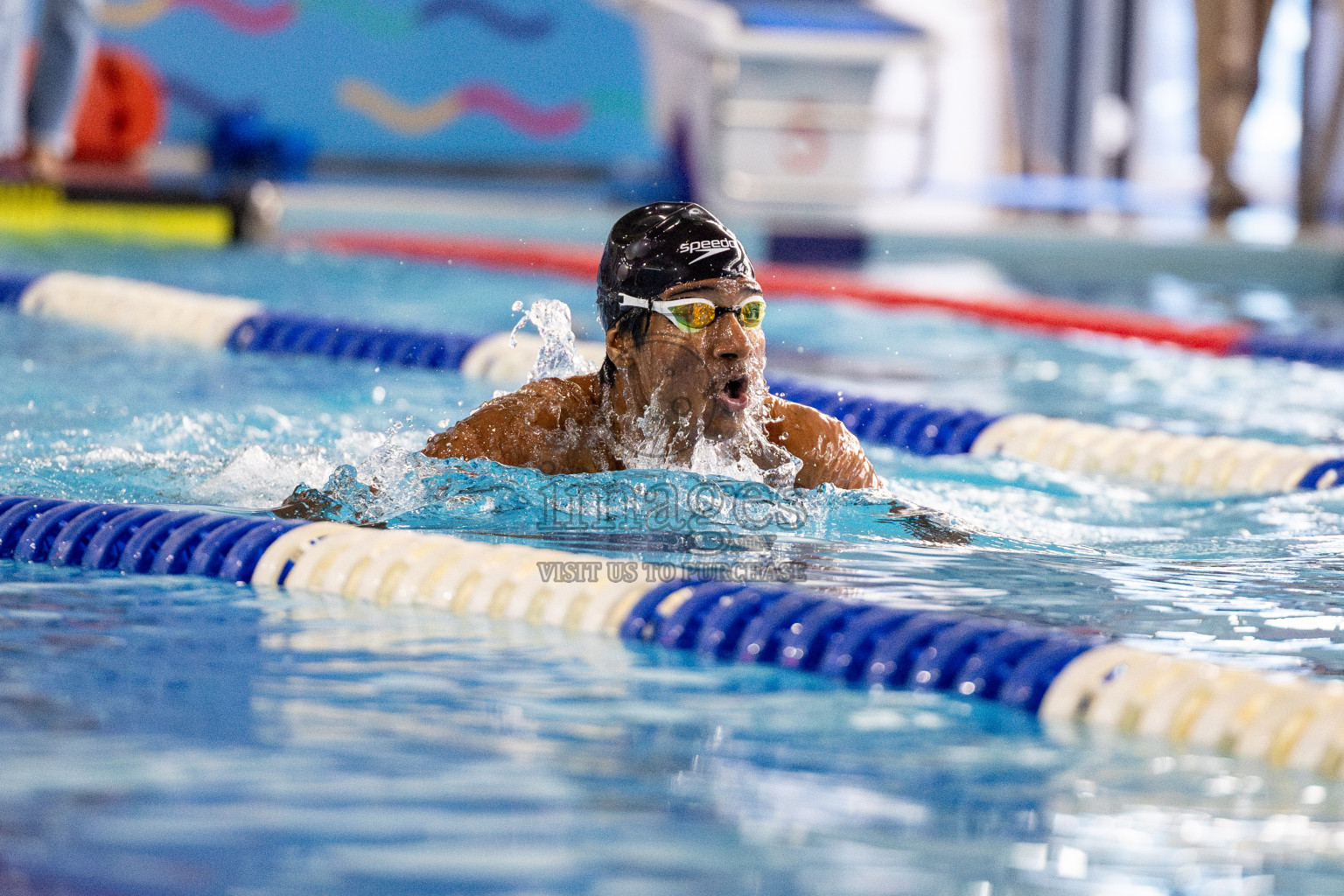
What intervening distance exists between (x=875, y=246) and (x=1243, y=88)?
2.95m

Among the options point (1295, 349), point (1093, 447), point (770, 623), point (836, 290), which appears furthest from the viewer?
point (836, 290)

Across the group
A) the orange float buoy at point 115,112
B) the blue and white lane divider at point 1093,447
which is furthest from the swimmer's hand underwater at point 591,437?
the orange float buoy at point 115,112

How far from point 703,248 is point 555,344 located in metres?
0.92

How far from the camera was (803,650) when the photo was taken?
8.31ft

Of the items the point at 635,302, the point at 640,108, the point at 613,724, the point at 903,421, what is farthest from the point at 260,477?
the point at 640,108

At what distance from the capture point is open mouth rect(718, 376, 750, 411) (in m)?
3.15

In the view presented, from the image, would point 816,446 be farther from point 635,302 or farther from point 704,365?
point 635,302

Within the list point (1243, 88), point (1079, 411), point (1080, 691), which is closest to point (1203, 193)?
point (1243, 88)

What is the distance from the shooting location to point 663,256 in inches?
127

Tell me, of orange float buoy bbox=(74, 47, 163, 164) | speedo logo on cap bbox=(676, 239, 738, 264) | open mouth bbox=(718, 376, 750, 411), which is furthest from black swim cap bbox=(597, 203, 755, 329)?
orange float buoy bbox=(74, 47, 163, 164)

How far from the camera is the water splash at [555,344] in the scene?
13.0 ft

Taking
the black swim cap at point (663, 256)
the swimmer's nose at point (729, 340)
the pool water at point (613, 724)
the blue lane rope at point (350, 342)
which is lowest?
the pool water at point (613, 724)

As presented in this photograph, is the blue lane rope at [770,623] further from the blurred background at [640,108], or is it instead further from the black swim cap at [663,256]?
the blurred background at [640,108]

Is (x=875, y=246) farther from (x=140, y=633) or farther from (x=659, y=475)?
(x=140, y=633)
